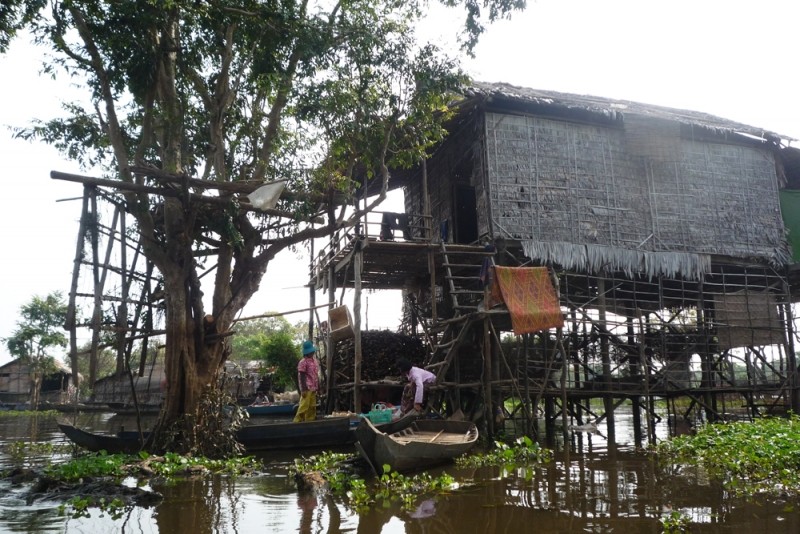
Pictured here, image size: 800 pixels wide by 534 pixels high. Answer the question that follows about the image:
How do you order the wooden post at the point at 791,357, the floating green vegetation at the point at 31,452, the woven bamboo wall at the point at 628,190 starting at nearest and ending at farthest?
the floating green vegetation at the point at 31,452, the woven bamboo wall at the point at 628,190, the wooden post at the point at 791,357

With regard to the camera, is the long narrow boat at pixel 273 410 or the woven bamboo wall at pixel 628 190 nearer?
the woven bamboo wall at pixel 628 190

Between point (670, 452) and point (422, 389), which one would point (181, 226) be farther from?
point (670, 452)

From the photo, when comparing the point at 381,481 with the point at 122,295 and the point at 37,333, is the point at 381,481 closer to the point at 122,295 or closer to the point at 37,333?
the point at 122,295

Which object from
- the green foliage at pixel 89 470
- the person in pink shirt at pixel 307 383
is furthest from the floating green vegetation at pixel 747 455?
the green foliage at pixel 89 470

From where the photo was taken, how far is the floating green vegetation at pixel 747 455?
6801 mm

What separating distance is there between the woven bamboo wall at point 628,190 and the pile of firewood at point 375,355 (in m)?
4.39

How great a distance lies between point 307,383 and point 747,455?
7.07 metres

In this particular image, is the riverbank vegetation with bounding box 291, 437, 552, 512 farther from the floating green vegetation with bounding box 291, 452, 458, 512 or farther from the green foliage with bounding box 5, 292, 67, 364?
the green foliage with bounding box 5, 292, 67, 364

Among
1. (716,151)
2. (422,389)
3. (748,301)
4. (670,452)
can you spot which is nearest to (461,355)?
(422,389)

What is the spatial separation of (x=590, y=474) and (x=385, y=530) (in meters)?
3.90

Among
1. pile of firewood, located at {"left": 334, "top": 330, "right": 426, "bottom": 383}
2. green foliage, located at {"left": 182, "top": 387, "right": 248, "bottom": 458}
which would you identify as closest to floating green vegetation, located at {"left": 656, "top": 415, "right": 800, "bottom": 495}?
green foliage, located at {"left": 182, "top": 387, "right": 248, "bottom": 458}

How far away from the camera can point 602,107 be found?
1401cm

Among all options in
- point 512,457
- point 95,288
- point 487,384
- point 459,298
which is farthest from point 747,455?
point 95,288

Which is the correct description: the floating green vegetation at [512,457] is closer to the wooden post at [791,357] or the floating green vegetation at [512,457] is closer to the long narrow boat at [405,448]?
the long narrow boat at [405,448]
